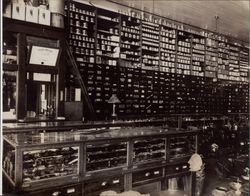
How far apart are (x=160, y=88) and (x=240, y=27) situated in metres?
3.02

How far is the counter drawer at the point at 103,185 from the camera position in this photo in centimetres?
206

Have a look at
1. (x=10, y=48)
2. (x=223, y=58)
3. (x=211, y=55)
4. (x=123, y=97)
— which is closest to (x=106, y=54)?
(x=123, y=97)

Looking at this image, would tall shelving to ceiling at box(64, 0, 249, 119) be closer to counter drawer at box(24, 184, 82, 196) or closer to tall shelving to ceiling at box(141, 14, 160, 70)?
tall shelving to ceiling at box(141, 14, 160, 70)

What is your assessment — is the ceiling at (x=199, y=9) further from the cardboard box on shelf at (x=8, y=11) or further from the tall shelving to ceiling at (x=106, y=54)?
the cardboard box on shelf at (x=8, y=11)

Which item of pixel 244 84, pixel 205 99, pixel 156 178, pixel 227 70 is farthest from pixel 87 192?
pixel 244 84

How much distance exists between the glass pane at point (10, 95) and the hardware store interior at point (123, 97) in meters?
0.01

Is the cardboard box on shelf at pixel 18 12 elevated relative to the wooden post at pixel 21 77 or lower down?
elevated

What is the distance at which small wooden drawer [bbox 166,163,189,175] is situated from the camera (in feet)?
8.71

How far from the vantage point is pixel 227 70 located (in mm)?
9070

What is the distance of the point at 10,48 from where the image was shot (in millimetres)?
3947

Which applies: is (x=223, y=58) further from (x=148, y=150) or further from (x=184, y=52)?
(x=148, y=150)

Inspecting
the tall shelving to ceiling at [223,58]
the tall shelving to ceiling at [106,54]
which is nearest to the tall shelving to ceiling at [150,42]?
the tall shelving to ceiling at [106,54]

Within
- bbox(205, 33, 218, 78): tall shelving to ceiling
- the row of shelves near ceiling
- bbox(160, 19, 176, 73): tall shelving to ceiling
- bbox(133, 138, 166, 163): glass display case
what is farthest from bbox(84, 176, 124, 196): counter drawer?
bbox(205, 33, 218, 78): tall shelving to ceiling

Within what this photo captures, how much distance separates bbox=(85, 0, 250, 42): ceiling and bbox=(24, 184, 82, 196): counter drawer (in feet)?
16.1
